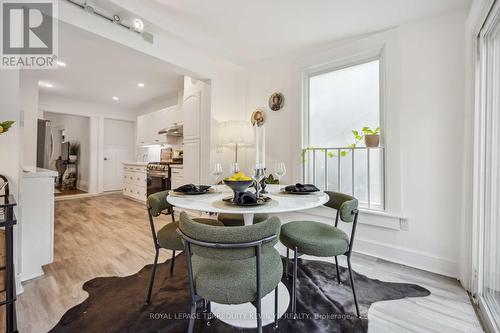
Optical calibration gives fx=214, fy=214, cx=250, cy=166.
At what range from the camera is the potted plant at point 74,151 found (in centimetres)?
682

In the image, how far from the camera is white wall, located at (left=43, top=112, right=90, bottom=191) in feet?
20.6

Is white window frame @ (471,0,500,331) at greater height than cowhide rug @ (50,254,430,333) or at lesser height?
greater

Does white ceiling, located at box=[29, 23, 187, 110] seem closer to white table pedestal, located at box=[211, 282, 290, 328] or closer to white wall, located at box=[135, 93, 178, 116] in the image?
white wall, located at box=[135, 93, 178, 116]

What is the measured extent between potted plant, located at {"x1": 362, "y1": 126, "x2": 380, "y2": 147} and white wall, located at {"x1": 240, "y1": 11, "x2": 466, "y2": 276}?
3.9 inches

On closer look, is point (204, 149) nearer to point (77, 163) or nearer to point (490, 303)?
point (490, 303)

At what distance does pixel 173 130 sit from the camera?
4613mm

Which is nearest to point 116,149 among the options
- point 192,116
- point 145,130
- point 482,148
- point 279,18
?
point 145,130

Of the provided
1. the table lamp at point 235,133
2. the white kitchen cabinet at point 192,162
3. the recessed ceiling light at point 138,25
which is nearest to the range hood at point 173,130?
the white kitchen cabinet at point 192,162

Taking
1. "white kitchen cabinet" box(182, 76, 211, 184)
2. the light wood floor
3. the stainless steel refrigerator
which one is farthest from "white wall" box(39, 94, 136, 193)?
"white kitchen cabinet" box(182, 76, 211, 184)

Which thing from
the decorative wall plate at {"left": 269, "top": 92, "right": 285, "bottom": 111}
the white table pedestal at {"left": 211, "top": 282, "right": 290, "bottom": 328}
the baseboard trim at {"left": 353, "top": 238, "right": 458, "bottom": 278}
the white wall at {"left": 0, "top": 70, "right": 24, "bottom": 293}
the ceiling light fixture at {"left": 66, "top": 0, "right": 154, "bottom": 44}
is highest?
the ceiling light fixture at {"left": 66, "top": 0, "right": 154, "bottom": 44}

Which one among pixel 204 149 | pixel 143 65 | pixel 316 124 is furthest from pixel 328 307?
pixel 143 65

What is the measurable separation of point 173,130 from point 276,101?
256 centimetres

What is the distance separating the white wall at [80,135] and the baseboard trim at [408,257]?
22.7 feet

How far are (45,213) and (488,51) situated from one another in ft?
12.8
